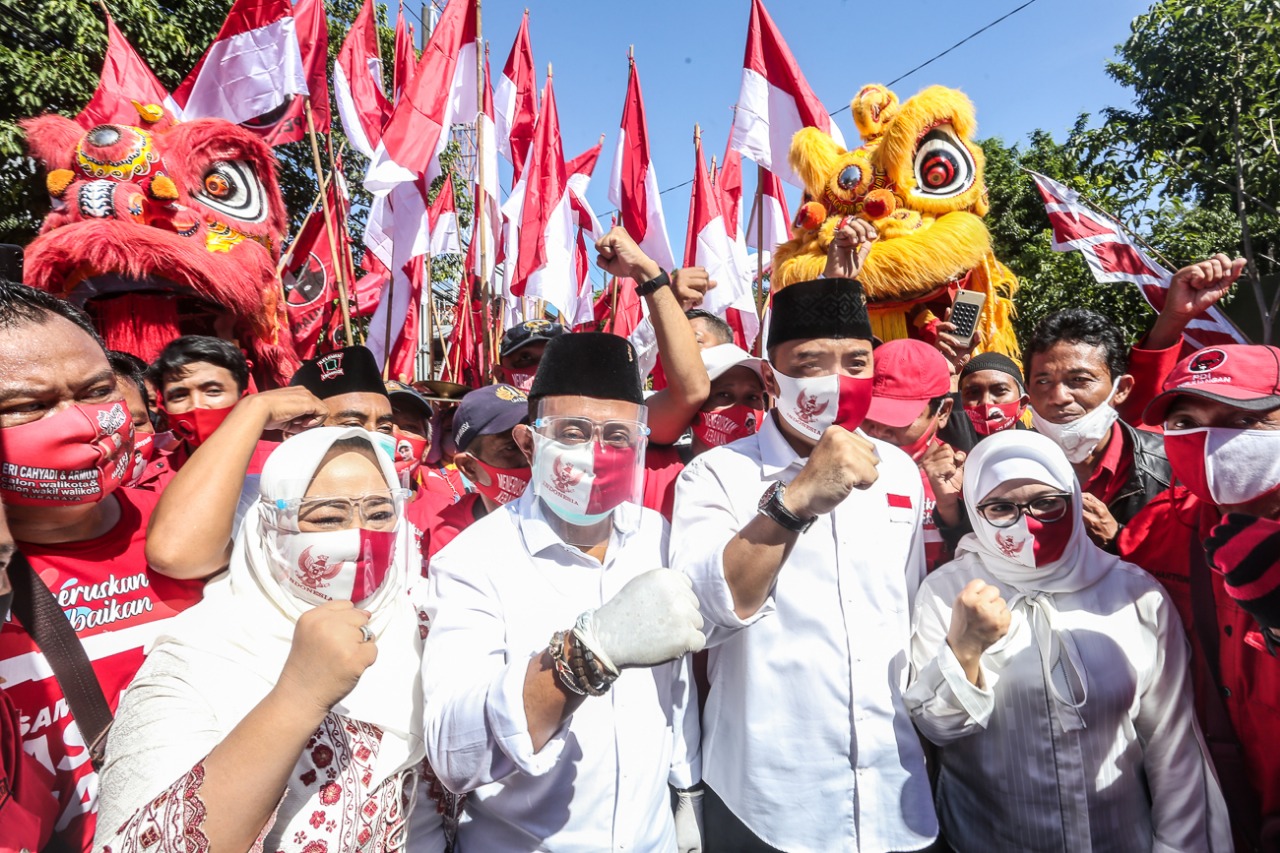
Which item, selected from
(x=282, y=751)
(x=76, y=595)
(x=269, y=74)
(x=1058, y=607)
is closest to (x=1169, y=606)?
(x=1058, y=607)

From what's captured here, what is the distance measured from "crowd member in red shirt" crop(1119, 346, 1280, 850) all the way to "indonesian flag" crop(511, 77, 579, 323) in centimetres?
498

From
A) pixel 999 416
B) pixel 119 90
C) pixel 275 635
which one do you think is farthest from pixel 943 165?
pixel 119 90

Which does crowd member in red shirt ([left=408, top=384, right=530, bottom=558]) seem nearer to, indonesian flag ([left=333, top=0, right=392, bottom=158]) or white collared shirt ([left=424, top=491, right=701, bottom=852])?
white collared shirt ([left=424, top=491, right=701, bottom=852])

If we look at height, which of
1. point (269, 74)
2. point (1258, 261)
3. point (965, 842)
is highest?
point (1258, 261)

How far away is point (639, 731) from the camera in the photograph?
1.73m

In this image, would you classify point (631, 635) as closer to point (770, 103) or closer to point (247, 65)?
point (770, 103)

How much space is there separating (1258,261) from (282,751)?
17.0m

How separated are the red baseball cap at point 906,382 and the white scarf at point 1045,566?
71cm

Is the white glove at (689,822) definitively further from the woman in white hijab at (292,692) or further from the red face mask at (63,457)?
the red face mask at (63,457)

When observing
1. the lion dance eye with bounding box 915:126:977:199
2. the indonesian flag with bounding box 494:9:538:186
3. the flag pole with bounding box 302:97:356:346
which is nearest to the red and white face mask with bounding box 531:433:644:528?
the flag pole with bounding box 302:97:356:346

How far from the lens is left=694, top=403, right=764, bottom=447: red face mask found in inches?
116

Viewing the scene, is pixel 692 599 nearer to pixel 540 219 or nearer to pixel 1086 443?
pixel 1086 443

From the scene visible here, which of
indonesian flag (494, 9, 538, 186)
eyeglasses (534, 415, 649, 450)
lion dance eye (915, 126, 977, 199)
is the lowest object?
eyeglasses (534, 415, 649, 450)

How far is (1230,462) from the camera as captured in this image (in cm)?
188
